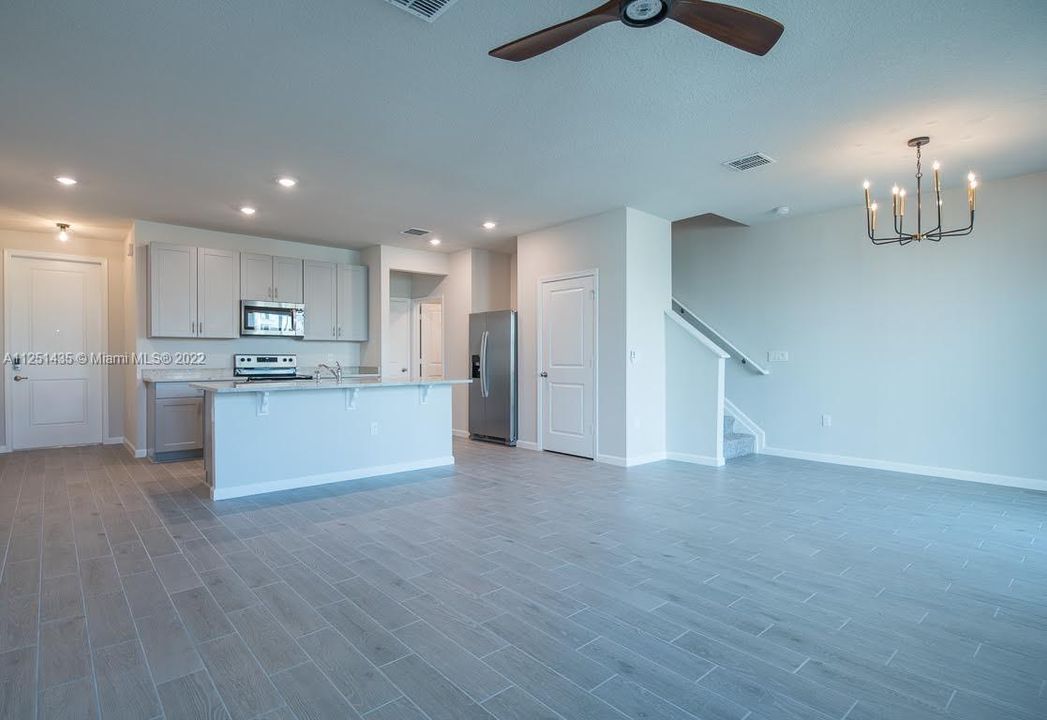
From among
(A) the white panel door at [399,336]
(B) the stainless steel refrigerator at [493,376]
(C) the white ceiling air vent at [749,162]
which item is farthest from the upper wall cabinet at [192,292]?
(C) the white ceiling air vent at [749,162]

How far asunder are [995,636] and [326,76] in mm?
4182

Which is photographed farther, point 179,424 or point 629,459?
point 179,424

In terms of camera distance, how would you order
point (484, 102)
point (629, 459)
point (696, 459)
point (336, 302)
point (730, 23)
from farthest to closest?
1. point (336, 302)
2. point (696, 459)
3. point (629, 459)
4. point (484, 102)
5. point (730, 23)

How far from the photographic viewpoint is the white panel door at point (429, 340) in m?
8.67

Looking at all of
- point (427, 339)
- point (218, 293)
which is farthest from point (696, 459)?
point (218, 293)

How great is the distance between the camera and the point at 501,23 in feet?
8.12

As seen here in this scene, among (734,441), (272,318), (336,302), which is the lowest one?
(734,441)

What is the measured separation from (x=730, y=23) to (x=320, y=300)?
6322mm

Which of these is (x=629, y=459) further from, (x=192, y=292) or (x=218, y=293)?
(x=192, y=292)

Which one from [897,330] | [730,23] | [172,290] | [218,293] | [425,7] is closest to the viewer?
[730,23]

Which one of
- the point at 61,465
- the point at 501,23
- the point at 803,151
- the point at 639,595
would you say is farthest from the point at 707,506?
the point at 61,465

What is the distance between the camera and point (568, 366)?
622 cm

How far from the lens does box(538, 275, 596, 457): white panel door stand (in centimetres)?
598

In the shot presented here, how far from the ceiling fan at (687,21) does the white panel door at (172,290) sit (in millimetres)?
5503
